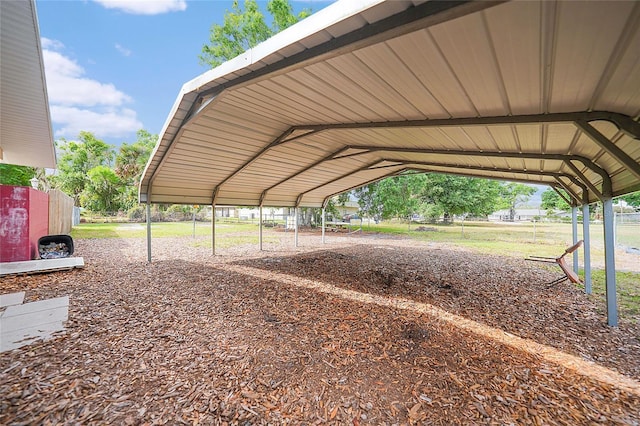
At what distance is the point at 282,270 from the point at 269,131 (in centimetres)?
357

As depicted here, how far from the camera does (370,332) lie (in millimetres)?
3348

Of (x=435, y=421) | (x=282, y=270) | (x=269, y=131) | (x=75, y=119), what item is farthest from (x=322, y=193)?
(x=75, y=119)

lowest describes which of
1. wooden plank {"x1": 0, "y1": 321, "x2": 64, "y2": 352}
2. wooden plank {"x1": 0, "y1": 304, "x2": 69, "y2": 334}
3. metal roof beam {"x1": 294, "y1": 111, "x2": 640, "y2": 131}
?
wooden plank {"x1": 0, "y1": 321, "x2": 64, "y2": 352}

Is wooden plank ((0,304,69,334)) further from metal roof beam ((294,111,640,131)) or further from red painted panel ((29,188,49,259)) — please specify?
metal roof beam ((294,111,640,131))

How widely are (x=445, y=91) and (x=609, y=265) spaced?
353cm

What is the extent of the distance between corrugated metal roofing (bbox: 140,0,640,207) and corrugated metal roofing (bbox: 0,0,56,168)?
1803 mm

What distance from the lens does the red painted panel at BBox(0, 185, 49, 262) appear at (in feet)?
18.4

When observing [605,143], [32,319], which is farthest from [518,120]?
[32,319]

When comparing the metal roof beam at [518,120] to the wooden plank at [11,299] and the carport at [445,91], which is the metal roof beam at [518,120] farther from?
the wooden plank at [11,299]

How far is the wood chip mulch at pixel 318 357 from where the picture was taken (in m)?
1.99

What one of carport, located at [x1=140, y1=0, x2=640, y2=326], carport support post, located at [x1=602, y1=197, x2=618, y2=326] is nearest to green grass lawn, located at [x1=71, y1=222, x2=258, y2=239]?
carport, located at [x1=140, y1=0, x2=640, y2=326]

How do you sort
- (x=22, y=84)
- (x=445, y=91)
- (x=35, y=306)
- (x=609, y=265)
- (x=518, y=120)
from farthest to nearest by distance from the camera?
(x=22, y=84)
(x=35, y=306)
(x=609, y=265)
(x=518, y=120)
(x=445, y=91)

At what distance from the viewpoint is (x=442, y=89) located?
280 centimetres

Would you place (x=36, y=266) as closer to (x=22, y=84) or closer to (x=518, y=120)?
(x=22, y=84)
